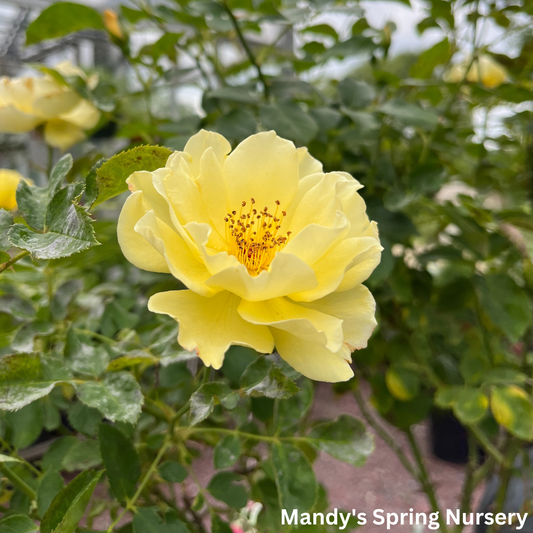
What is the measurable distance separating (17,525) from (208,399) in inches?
4.0

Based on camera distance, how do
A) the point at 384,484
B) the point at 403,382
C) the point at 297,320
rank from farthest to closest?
the point at 384,484, the point at 403,382, the point at 297,320

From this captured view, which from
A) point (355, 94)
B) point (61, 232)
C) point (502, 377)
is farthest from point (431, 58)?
point (61, 232)

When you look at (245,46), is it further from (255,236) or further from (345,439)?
(345,439)

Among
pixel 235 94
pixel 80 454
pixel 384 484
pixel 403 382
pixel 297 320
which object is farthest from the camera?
pixel 384 484

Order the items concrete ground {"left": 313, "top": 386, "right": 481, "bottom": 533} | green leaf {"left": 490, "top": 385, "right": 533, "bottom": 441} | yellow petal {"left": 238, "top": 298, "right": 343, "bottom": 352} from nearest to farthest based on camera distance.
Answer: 1. yellow petal {"left": 238, "top": 298, "right": 343, "bottom": 352}
2. green leaf {"left": 490, "top": 385, "right": 533, "bottom": 441}
3. concrete ground {"left": 313, "top": 386, "right": 481, "bottom": 533}

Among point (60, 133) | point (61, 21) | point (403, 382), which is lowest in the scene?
point (403, 382)

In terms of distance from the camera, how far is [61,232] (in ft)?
0.67

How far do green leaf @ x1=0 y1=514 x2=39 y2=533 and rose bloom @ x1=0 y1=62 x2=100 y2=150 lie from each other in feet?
1.18

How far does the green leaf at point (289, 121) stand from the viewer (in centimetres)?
35

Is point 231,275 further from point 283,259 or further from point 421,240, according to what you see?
point 421,240

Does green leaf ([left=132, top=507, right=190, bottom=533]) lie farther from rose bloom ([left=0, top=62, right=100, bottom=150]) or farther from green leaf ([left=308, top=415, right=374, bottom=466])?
rose bloom ([left=0, top=62, right=100, bottom=150])

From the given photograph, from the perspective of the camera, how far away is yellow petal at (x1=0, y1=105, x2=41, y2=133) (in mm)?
418

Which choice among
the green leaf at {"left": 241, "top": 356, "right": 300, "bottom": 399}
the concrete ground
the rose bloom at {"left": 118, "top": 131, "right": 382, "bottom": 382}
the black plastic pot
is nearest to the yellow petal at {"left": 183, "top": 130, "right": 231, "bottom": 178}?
the rose bloom at {"left": 118, "top": 131, "right": 382, "bottom": 382}

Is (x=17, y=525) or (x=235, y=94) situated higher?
(x=235, y=94)
